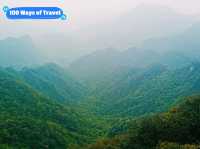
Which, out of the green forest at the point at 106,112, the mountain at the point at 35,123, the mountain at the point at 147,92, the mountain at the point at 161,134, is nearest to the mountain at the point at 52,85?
the green forest at the point at 106,112

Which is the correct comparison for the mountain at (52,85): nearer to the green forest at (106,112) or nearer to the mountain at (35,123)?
the green forest at (106,112)

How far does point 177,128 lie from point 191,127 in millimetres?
1950

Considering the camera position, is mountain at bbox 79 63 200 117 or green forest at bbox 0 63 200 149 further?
mountain at bbox 79 63 200 117

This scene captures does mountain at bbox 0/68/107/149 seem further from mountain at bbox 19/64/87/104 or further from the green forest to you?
mountain at bbox 19/64/87/104

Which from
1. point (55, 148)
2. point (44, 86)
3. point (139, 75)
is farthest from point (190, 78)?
point (55, 148)

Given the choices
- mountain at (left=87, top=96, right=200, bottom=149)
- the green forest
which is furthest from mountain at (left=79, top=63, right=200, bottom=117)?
mountain at (left=87, top=96, right=200, bottom=149)

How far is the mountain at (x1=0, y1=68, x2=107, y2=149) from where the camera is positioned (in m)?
64.1

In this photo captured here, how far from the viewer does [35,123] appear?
7000cm

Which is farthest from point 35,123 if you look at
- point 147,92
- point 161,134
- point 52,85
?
point 52,85

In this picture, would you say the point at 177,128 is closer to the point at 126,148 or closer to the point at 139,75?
the point at 126,148

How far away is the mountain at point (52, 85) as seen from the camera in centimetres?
13118

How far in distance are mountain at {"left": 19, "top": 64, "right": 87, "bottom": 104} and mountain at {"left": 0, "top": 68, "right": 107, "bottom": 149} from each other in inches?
958

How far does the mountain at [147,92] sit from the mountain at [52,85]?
237 inches

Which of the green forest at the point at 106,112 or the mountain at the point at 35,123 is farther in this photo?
the mountain at the point at 35,123
